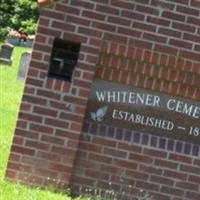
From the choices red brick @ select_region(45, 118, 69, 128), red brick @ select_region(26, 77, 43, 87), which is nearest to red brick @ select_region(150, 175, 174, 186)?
red brick @ select_region(45, 118, 69, 128)

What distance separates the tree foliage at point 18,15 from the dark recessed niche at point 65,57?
1923 inches

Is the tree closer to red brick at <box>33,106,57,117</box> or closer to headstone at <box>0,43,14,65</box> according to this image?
headstone at <box>0,43,14,65</box>

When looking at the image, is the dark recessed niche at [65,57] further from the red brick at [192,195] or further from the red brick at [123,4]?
the red brick at [192,195]

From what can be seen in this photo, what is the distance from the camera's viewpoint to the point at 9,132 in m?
11.4

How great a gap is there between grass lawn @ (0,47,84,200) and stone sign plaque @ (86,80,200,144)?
1.00 metres

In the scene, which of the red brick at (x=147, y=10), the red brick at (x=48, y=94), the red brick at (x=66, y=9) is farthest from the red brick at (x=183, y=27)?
the red brick at (x=48, y=94)

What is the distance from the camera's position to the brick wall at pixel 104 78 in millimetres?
7219

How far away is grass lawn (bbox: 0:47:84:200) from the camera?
6.78 metres

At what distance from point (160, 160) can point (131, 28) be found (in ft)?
4.67

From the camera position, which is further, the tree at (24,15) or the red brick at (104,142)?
the tree at (24,15)

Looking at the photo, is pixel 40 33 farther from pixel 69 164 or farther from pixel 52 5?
pixel 69 164

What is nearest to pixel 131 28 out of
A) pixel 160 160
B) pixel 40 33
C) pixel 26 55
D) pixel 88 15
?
pixel 88 15

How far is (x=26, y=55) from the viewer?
22953mm

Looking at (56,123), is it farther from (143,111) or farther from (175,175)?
(175,175)
